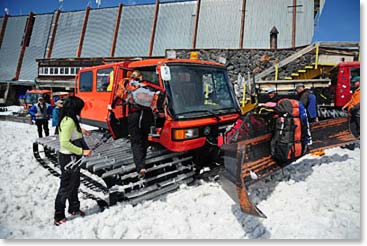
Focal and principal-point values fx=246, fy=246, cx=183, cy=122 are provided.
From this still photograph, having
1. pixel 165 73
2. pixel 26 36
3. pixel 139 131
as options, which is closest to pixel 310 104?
pixel 165 73

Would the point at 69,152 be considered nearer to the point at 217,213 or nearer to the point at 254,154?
the point at 217,213

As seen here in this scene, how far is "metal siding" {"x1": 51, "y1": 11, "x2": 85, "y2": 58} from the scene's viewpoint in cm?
290

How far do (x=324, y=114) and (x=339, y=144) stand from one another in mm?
1142

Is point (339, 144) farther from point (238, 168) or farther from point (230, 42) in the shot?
point (230, 42)

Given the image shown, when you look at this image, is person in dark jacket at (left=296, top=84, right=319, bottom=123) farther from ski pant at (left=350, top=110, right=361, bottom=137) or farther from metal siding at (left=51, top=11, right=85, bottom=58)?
metal siding at (left=51, top=11, right=85, bottom=58)

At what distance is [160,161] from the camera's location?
2.84 meters

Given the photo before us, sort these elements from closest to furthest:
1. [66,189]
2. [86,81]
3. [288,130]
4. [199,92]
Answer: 1. [66,189]
2. [288,130]
3. [199,92]
4. [86,81]

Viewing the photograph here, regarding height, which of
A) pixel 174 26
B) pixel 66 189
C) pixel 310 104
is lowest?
pixel 66 189

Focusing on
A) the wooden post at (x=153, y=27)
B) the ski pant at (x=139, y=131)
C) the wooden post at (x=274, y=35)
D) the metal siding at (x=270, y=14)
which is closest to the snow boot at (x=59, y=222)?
the ski pant at (x=139, y=131)

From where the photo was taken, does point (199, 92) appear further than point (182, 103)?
Yes

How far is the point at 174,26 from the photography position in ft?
10.6

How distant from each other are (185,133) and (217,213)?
0.86 meters

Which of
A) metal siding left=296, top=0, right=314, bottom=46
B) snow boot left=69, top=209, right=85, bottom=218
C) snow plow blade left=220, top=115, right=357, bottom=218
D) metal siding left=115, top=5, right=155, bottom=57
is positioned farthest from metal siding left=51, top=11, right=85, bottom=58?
metal siding left=296, top=0, right=314, bottom=46

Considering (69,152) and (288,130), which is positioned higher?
(288,130)
